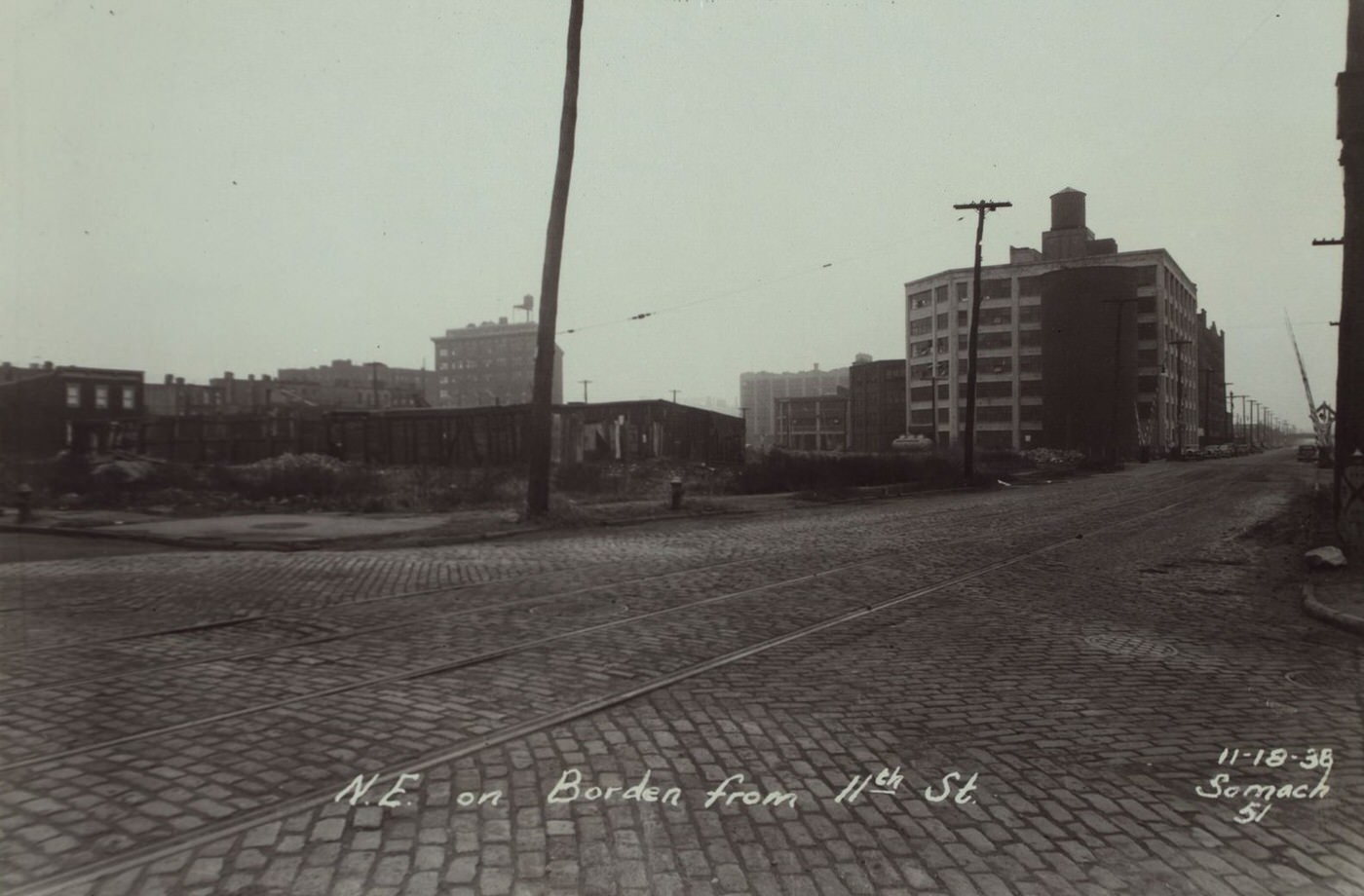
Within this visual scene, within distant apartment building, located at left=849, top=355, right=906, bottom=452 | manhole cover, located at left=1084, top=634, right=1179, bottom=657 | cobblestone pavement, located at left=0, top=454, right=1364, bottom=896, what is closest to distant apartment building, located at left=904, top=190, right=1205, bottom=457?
distant apartment building, located at left=849, top=355, right=906, bottom=452

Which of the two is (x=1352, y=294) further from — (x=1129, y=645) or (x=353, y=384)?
(x=353, y=384)

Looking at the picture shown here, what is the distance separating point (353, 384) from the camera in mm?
108938

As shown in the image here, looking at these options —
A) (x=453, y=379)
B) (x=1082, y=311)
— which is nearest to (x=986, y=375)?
(x=1082, y=311)

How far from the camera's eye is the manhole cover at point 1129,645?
6.04 metres

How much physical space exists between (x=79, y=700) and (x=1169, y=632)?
304 inches

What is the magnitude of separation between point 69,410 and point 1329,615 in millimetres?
61524

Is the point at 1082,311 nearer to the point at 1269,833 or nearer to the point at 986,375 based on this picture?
the point at 986,375

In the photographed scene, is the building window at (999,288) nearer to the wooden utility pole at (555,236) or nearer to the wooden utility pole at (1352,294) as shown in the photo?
the wooden utility pole at (555,236)

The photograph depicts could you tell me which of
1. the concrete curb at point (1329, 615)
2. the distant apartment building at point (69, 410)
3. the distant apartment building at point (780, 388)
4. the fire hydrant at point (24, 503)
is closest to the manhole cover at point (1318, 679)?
the concrete curb at point (1329, 615)

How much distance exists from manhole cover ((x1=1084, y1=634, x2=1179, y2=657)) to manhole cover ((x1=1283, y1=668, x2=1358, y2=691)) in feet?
2.40

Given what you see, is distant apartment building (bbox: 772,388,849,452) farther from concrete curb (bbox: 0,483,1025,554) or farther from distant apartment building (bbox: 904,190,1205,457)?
concrete curb (bbox: 0,483,1025,554)

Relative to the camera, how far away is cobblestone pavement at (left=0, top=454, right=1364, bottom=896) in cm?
304

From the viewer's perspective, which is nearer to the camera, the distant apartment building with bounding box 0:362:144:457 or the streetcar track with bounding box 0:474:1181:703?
the streetcar track with bounding box 0:474:1181:703

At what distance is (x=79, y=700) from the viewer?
4.80m
